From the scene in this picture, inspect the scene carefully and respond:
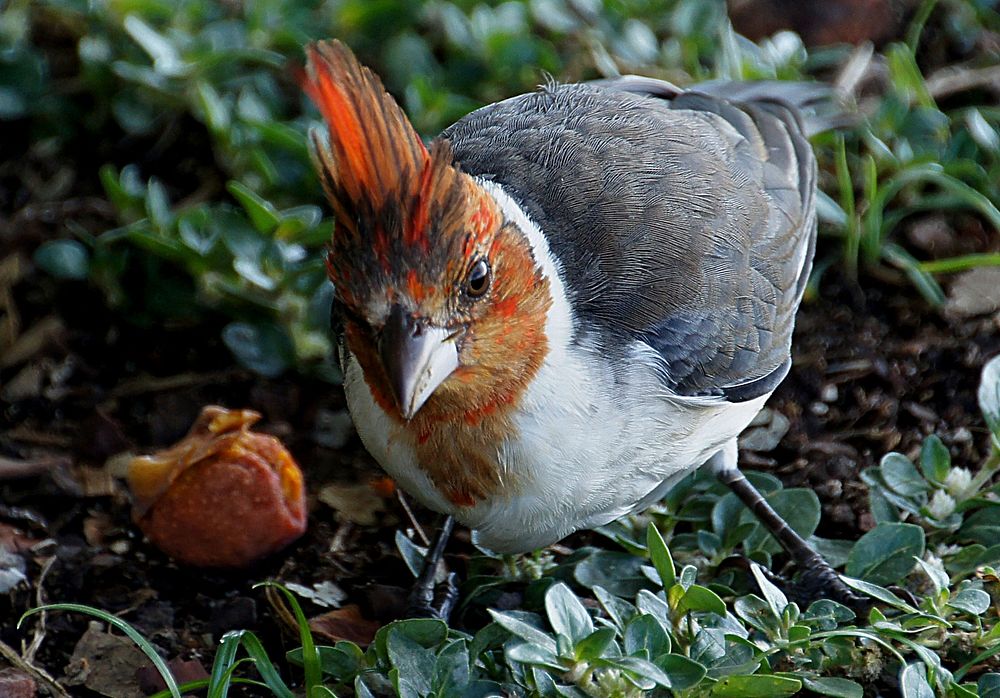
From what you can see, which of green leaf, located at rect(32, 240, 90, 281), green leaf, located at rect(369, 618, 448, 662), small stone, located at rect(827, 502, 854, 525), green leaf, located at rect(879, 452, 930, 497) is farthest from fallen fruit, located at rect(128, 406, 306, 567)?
green leaf, located at rect(879, 452, 930, 497)

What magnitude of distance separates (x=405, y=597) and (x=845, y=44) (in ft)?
10.7

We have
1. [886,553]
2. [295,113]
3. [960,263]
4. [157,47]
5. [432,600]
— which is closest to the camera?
[886,553]

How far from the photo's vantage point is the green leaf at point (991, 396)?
12.5ft

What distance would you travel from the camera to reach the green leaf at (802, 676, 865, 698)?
3.11 meters

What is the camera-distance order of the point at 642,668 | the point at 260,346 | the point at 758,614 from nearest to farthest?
the point at 642,668
the point at 758,614
the point at 260,346

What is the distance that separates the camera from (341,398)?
4605 millimetres

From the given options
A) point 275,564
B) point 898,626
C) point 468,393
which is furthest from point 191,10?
point 898,626

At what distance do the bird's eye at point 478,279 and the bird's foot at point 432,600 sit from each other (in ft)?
3.74

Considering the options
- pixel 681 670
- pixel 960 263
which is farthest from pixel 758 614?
pixel 960 263

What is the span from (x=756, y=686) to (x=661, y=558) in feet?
1.37

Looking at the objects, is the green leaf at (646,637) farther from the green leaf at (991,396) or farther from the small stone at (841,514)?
the green leaf at (991,396)

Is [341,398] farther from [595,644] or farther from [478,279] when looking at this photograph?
[595,644]

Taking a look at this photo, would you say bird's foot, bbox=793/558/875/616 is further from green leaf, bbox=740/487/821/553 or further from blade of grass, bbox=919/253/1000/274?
blade of grass, bbox=919/253/1000/274

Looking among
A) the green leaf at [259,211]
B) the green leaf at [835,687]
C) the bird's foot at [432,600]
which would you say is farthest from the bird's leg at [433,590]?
the green leaf at [259,211]
